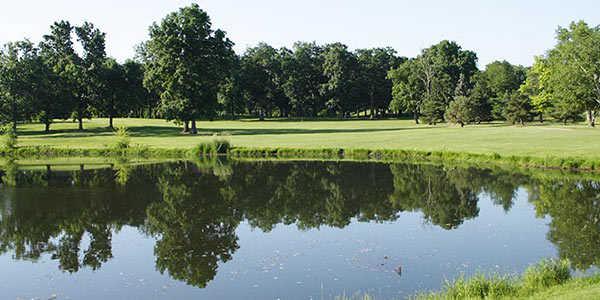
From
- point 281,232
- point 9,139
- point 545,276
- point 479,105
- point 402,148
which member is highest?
point 479,105

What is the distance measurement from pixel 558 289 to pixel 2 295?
1315cm

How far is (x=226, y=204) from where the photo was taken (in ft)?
85.4

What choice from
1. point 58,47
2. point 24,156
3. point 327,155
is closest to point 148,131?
point 58,47

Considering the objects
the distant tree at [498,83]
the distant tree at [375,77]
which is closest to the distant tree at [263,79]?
the distant tree at [375,77]

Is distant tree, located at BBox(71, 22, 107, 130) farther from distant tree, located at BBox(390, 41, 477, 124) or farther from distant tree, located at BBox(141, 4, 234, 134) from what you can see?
distant tree, located at BBox(390, 41, 477, 124)

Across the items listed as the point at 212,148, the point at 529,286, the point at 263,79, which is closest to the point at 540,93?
the point at 263,79

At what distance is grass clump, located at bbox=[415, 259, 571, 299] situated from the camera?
11427 millimetres

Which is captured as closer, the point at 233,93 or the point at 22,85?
the point at 22,85

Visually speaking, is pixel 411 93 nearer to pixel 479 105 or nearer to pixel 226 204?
pixel 479 105

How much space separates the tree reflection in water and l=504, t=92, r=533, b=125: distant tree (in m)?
50.1

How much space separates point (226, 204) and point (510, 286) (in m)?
16.3

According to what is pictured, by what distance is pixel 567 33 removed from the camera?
77938mm

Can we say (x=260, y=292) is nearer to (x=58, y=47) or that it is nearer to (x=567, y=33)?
(x=58, y=47)

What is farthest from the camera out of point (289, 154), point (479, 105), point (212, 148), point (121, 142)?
point (479, 105)
